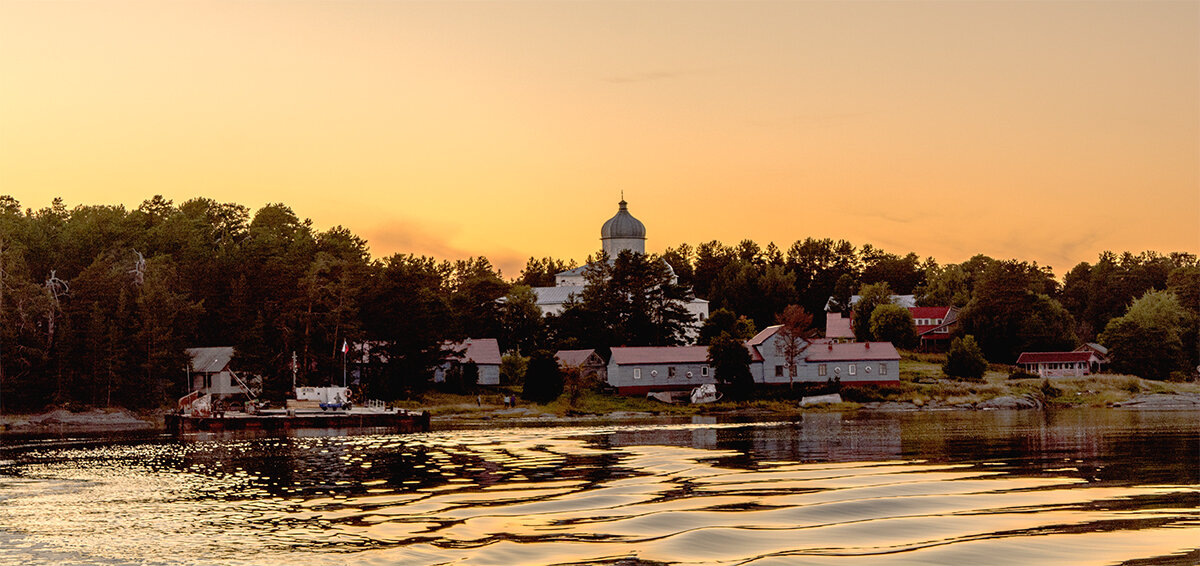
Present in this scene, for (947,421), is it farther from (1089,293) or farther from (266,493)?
(1089,293)

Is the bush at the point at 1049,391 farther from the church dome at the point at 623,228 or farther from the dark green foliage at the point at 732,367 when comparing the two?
the church dome at the point at 623,228

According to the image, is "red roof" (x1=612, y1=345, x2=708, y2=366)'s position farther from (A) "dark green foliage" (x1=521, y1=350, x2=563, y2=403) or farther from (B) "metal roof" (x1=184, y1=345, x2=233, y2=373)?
(B) "metal roof" (x1=184, y1=345, x2=233, y2=373)

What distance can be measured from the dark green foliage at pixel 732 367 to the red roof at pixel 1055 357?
116 feet

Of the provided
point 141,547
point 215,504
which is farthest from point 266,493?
point 141,547

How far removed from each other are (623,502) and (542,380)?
6172cm

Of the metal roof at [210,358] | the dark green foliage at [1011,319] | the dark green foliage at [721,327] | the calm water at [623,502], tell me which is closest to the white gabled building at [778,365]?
the dark green foliage at [721,327]

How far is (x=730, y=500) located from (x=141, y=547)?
1427cm

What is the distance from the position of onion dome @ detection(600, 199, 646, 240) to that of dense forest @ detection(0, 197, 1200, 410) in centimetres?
1421

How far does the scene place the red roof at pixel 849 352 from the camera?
343ft

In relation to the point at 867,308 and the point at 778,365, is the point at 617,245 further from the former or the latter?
the point at 778,365

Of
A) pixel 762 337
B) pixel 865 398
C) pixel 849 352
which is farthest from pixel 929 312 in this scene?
pixel 865 398

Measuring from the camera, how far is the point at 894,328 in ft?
436

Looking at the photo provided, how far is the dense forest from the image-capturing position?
8588 centimetres

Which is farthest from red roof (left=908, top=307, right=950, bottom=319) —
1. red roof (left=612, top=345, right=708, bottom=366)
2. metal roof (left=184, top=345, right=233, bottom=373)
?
metal roof (left=184, top=345, right=233, bottom=373)
